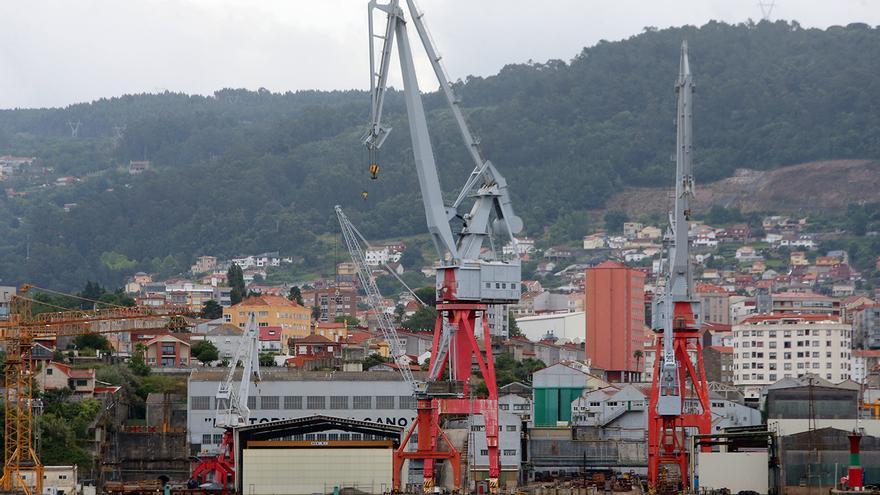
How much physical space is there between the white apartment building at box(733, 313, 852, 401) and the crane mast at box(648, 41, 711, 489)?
5040 centimetres

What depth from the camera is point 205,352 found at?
121250 millimetres

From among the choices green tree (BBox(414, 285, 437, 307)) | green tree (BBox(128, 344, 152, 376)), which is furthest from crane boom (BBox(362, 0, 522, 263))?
green tree (BBox(414, 285, 437, 307))

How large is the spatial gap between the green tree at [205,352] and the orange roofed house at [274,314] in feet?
75.6

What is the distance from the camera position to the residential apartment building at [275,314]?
5881 inches

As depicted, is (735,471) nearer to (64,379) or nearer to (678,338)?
(678,338)

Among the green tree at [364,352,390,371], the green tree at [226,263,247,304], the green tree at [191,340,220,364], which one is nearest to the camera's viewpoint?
the green tree at [364,352,390,371]

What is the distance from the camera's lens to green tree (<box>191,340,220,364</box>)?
121 metres

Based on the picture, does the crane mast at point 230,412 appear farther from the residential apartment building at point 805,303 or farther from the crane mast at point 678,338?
the residential apartment building at point 805,303

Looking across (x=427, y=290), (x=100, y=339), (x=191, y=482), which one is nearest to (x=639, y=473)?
(x=191, y=482)

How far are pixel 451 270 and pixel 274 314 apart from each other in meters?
78.3

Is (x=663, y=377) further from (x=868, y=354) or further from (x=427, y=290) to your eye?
(x=427, y=290)

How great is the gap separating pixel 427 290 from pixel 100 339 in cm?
5235

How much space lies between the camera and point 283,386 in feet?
Answer: 307

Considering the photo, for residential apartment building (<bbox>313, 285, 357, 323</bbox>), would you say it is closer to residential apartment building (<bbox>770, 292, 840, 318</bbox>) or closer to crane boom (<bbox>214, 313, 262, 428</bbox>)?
residential apartment building (<bbox>770, 292, 840, 318</bbox>)
